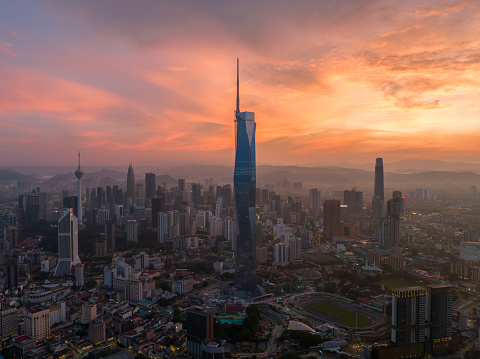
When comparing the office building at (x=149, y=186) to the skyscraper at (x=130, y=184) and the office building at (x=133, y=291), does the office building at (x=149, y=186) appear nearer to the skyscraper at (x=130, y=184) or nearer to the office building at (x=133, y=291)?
the skyscraper at (x=130, y=184)

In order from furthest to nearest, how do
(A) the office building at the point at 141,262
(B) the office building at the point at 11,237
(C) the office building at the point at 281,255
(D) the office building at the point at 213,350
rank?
(B) the office building at the point at 11,237, (C) the office building at the point at 281,255, (A) the office building at the point at 141,262, (D) the office building at the point at 213,350

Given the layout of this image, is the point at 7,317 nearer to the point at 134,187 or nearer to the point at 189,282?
the point at 189,282

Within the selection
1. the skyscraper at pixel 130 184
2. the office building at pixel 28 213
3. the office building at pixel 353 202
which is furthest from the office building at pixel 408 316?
the skyscraper at pixel 130 184

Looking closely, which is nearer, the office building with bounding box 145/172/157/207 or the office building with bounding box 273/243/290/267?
the office building with bounding box 273/243/290/267

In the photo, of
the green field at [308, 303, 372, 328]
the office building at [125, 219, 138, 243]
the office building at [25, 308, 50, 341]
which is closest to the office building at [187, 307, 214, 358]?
the office building at [25, 308, 50, 341]

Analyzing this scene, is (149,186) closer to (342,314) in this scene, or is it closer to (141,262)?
(141,262)

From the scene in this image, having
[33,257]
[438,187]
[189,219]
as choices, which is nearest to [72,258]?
[33,257]

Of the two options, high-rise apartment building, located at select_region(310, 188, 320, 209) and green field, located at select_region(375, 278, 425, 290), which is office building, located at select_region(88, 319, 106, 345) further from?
high-rise apartment building, located at select_region(310, 188, 320, 209)
